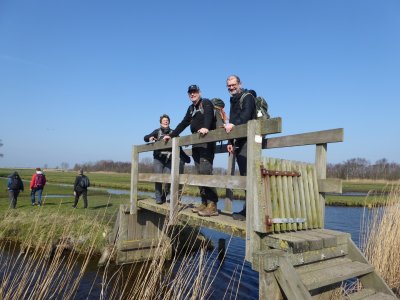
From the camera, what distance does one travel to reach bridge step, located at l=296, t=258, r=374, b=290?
166 inches

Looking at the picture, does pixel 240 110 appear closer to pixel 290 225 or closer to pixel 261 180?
pixel 261 180

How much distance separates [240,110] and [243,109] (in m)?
0.12

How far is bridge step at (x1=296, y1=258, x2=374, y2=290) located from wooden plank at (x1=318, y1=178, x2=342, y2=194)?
3.44ft

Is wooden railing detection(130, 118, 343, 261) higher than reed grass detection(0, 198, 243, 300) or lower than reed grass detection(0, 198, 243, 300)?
higher

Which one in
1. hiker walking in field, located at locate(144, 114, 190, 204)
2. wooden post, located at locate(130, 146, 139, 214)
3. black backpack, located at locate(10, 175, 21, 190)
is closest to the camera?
hiker walking in field, located at locate(144, 114, 190, 204)

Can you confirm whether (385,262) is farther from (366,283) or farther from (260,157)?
(260,157)

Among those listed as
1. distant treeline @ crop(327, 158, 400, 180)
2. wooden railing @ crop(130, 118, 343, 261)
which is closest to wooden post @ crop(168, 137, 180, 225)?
wooden railing @ crop(130, 118, 343, 261)

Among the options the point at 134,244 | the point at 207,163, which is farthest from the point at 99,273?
the point at 207,163

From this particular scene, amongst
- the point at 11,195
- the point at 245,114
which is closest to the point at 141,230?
the point at 245,114

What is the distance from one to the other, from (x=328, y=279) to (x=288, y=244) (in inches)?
26.9

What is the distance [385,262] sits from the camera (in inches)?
267

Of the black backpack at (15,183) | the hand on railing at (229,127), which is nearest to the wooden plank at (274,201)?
the hand on railing at (229,127)

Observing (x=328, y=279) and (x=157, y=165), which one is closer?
(x=328, y=279)

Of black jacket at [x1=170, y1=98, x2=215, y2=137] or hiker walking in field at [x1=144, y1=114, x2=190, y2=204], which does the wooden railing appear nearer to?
black jacket at [x1=170, y1=98, x2=215, y2=137]
